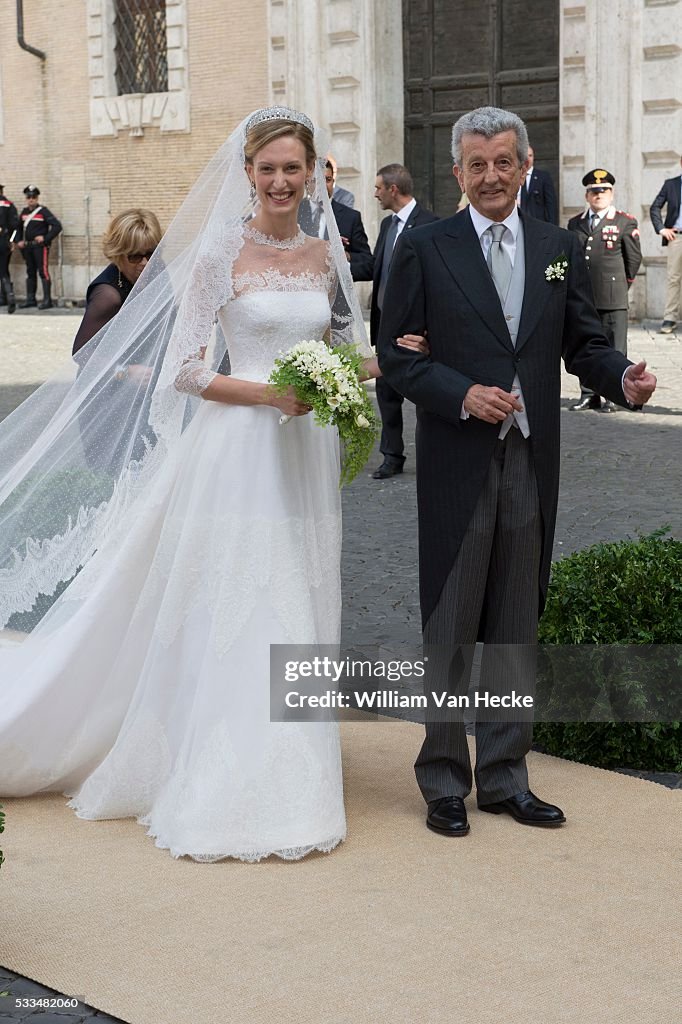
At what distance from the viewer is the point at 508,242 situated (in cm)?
443

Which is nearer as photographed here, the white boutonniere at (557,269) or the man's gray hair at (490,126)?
the man's gray hair at (490,126)

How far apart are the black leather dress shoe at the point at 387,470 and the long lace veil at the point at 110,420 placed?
16.0ft

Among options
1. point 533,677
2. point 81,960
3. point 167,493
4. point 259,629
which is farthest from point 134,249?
point 81,960

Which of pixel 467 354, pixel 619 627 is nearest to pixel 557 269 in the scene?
pixel 467 354

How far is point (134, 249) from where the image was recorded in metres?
6.27

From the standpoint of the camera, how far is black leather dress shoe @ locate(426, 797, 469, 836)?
14.4 feet

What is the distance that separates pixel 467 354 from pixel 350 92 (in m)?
17.6

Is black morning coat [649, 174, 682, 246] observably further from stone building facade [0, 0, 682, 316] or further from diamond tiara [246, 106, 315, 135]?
diamond tiara [246, 106, 315, 135]

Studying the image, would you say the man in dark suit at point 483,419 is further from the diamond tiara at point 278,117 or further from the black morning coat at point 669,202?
the black morning coat at point 669,202

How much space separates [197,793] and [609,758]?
5.03 feet

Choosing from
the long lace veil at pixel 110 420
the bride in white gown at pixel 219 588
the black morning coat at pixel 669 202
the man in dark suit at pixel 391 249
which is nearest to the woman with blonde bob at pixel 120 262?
the long lace veil at pixel 110 420

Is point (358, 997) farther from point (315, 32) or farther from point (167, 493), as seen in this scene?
point (315, 32)

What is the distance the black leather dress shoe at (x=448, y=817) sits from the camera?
440 cm

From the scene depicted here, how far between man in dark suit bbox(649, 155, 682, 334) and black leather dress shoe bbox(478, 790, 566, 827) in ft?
42.8
